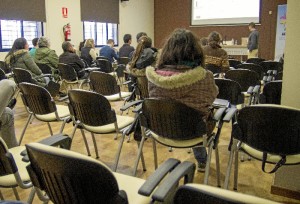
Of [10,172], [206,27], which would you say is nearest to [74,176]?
[10,172]

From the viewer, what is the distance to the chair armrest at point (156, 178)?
48.3 inches

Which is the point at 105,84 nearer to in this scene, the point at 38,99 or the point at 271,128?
the point at 38,99

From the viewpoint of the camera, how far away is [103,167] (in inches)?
44.0

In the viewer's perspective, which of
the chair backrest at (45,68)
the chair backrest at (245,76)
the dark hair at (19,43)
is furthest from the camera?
the chair backrest at (45,68)

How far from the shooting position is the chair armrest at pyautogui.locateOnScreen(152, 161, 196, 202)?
1182 millimetres

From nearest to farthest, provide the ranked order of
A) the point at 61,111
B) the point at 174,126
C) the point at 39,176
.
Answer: the point at 39,176 < the point at 174,126 < the point at 61,111

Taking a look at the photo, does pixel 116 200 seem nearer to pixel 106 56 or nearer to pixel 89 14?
pixel 106 56

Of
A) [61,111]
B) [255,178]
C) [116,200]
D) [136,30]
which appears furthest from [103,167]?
[136,30]

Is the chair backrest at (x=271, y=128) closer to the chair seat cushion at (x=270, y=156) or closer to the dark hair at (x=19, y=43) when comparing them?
the chair seat cushion at (x=270, y=156)

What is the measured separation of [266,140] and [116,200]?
3.68 ft

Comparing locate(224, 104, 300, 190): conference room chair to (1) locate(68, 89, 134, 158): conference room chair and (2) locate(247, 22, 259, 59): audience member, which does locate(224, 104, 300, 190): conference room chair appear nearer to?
(1) locate(68, 89, 134, 158): conference room chair

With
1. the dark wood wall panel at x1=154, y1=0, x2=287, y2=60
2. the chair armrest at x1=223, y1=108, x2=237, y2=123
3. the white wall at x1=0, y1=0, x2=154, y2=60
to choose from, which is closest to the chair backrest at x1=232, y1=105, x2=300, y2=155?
the chair armrest at x1=223, y1=108, x2=237, y2=123

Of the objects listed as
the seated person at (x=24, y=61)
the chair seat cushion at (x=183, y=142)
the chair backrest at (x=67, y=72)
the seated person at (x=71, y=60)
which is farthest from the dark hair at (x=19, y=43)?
the chair seat cushion at (x=183, y=142)

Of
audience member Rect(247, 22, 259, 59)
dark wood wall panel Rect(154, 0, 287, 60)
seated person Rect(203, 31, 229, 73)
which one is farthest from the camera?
dark wood wall panel Rect(154, 0, 287, 60)
